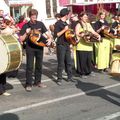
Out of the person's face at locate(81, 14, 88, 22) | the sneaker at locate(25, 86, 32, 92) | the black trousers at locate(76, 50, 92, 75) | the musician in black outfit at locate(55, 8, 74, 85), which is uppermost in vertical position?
the person's face at locate(81, 14, 88, 22)

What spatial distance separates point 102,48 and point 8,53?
4.51 metres

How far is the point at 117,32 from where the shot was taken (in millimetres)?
12516

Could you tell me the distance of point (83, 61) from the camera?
11391mm

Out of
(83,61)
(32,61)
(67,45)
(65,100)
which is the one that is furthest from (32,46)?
(83,61)

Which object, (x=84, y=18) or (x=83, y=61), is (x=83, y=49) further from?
(x=84, y=18)

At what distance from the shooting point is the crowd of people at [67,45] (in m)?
9.59

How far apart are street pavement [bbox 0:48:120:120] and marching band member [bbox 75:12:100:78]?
0.26 meters

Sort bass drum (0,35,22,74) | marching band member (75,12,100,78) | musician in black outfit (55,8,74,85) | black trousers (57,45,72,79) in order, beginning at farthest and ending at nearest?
marching band member (75,12,100,78)
black trousers (57,45,72,79)
musician in black outfit (55,8,74,85)
bass drum (0,35,22,74)

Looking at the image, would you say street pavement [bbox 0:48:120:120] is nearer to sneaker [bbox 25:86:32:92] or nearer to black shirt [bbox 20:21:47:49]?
sneaker [bbox 25:86:32:92]

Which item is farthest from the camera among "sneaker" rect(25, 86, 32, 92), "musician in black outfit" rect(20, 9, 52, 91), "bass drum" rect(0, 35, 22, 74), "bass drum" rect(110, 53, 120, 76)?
"sneaker" rect(25, 86, 32, 92)

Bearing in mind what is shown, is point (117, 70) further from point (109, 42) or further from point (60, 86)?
point (109, 42)

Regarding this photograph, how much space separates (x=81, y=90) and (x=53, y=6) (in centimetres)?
2547

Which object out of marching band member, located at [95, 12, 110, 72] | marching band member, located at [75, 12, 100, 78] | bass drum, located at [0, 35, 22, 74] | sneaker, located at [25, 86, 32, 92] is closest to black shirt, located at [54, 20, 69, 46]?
marching band member, located at [75, 12, 100, 78]

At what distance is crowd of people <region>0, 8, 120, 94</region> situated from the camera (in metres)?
9.59
